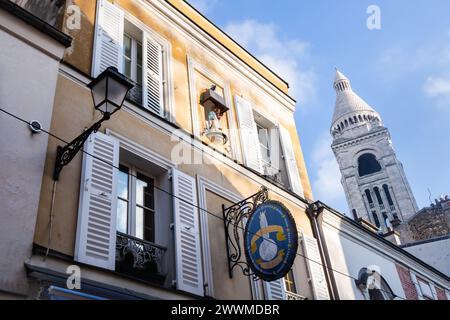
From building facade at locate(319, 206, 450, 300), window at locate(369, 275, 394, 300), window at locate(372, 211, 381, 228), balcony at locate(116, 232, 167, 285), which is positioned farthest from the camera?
Answer: window at locate(372, 211, 381, 228)

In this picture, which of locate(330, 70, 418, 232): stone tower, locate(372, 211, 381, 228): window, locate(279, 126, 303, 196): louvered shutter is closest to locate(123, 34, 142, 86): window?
locate(279, 126, 303, 196): louvered shutter

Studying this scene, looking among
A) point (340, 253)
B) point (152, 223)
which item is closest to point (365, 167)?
point (340, 253)

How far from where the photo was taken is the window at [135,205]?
627 centimetres

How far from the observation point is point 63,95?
244 inches

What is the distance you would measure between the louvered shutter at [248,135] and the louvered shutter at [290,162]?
0.94m

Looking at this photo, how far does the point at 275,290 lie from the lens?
7.66m

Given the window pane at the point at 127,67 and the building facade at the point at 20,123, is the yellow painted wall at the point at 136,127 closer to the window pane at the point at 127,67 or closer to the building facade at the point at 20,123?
the building facade at the point at 20,123

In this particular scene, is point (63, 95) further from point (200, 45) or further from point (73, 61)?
point (200, 45)

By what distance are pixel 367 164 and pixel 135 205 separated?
62.0 m

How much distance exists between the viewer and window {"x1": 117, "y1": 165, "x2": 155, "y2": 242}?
6.27m

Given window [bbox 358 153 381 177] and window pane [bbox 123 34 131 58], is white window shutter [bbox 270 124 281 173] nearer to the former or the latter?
window pane [bbox 123 34 131 58]

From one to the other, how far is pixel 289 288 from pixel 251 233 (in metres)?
2.23

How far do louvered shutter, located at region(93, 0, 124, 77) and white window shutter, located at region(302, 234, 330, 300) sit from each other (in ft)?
15.3

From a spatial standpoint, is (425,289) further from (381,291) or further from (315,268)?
(315,268)
